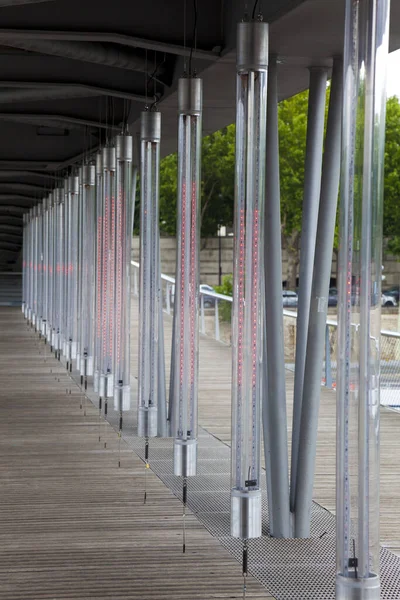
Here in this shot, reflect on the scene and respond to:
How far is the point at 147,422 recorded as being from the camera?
10930 millimetres

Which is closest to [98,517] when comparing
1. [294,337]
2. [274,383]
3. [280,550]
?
[280,550]

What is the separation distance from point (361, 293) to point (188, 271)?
397 cm

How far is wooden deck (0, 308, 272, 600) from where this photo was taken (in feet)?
23.6

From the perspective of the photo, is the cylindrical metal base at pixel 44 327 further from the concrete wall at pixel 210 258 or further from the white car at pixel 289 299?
the concrete wall at pixel 210 258

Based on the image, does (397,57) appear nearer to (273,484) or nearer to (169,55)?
(169,55)

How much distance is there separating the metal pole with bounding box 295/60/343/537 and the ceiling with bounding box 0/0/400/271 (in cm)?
54

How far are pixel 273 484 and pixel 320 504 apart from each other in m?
1.37

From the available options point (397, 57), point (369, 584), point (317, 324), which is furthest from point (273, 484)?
point (397, 57)

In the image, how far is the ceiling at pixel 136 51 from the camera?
26.1 feet

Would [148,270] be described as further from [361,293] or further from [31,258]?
[31,258]

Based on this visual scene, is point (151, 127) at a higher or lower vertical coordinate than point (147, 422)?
higher

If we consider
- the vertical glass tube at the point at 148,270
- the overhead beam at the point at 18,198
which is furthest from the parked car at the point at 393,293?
the vertical glass tube at the point at 148,270

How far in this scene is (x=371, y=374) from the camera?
509cm

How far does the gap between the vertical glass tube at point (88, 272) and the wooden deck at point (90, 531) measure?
3.13 metres
